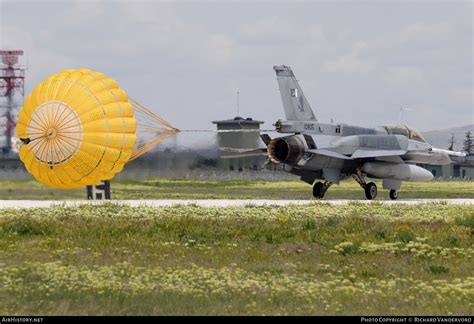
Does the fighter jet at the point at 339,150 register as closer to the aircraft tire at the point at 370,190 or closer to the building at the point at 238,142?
the aircraft tire at the point at 370,190

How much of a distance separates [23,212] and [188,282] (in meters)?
14.1

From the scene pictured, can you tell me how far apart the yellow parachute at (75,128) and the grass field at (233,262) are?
180 cm

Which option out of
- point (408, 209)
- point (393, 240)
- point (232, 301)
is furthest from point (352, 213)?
point (232, 301)

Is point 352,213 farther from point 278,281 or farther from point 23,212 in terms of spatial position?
point 278,281

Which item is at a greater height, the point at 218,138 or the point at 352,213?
the point at 218,138

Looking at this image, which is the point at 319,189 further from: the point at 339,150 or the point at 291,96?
the point at 291,96

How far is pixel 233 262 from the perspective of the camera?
16328 mm

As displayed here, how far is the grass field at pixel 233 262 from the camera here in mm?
11953

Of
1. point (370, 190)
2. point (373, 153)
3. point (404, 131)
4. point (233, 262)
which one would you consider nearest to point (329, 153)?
point (373, 153)

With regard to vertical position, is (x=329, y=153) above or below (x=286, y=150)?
below

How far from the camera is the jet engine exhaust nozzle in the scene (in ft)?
120

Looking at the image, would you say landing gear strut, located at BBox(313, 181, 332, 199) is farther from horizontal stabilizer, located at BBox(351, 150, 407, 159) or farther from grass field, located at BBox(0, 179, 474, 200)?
horizontal stabilizer, located at BBox(351, 150, 407, 159)

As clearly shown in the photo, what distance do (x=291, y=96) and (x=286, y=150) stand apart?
292 cm

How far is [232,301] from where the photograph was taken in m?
12.0
